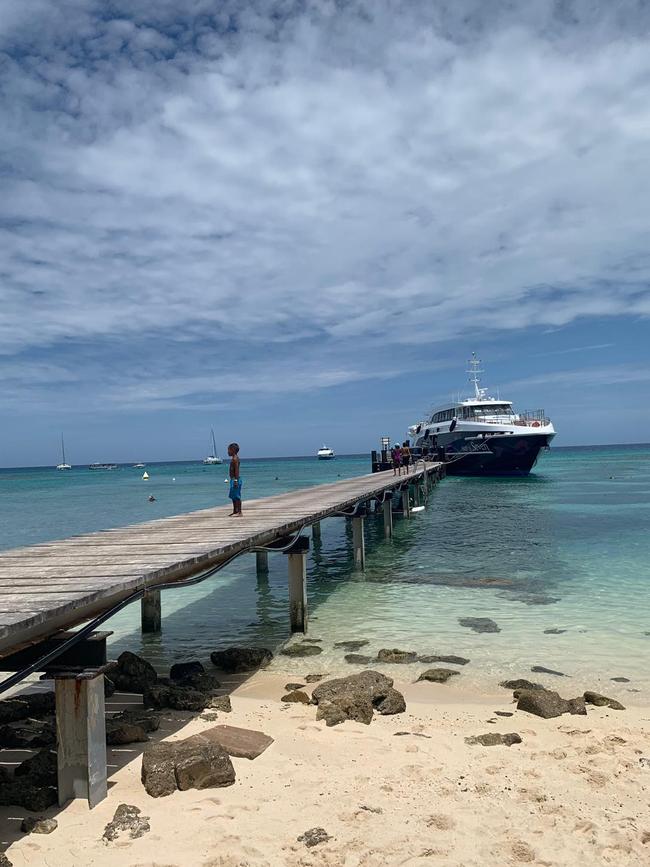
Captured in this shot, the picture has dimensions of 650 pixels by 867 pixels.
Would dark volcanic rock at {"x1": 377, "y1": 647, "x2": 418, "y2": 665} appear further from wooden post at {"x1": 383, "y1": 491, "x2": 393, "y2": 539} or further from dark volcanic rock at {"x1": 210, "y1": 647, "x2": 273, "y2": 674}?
wooden post at {"x1": 383, "y1": 491, "x2": 393, "y2": 539}

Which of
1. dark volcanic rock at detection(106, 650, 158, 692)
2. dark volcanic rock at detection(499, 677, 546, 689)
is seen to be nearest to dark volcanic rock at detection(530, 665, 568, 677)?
Result: dark volcanic rock at detection(499, 677, 546, 689)

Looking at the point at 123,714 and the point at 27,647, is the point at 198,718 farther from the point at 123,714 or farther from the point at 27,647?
the point at 27,647

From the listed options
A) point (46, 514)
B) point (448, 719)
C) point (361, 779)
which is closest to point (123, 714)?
point (361, 779)

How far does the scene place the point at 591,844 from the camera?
4.77 m

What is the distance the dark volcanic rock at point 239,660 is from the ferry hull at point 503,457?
46.1m

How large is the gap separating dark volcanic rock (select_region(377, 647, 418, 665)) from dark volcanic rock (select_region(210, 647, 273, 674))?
182cm

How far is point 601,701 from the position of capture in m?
7.85

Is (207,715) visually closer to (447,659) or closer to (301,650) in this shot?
(301,650)

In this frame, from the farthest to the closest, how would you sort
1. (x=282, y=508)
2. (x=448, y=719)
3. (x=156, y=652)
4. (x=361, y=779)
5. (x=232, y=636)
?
(x=282, y=508) → (x=232, y=636) → (x=156, y=652) → (x=448, y=719) → (x=361, y=779)

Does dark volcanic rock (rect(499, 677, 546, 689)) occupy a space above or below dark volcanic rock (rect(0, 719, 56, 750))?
below

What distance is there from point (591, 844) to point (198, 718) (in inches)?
179

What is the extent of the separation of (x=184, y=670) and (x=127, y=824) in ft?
14.0

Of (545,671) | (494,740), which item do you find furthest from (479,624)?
(494,740)

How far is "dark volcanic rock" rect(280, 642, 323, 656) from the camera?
10516mm
